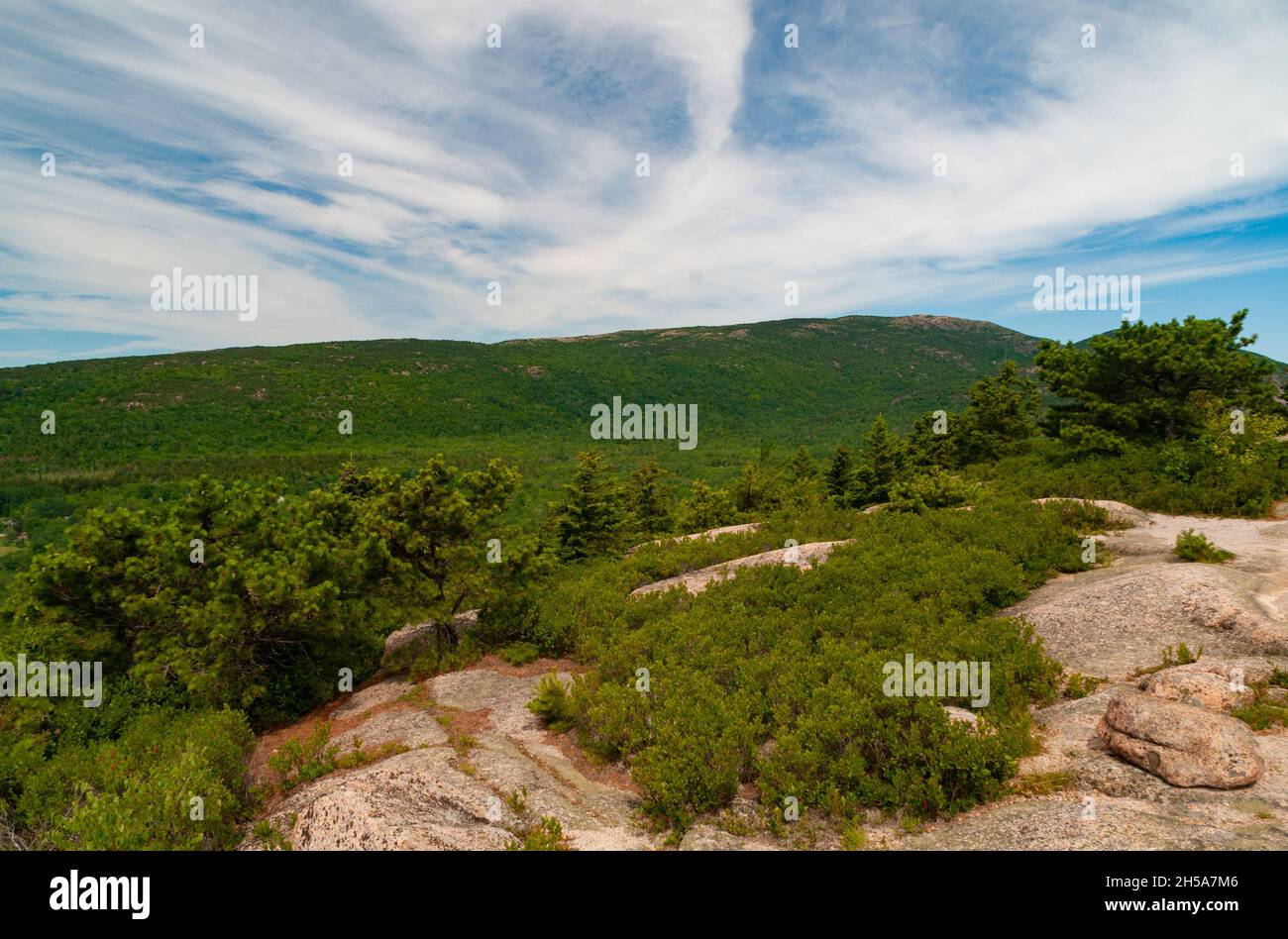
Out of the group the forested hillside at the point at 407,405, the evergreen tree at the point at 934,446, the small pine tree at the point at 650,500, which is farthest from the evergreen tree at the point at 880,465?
the forested hillside at the point at 407,405

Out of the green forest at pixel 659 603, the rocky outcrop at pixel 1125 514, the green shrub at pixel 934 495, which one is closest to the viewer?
the green forest at pixel 659 603

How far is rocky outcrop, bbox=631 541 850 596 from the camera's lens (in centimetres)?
1727

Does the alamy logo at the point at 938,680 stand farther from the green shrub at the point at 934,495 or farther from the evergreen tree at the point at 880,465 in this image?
the evergreen tree at the point at 880,465

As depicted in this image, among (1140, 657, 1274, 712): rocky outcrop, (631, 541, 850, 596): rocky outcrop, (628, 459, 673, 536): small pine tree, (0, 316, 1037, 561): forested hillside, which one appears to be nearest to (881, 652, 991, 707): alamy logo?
(1140, 657, 1274, 712): rocky outcrop

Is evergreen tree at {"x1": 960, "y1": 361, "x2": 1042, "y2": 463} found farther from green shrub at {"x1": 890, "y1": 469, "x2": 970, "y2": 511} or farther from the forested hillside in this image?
the forested hillside

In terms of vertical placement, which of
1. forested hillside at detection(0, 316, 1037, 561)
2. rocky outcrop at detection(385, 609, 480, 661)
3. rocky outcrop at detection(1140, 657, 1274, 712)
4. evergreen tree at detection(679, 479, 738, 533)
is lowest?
rocky outcrop at detection(385, 609, 480, 661)

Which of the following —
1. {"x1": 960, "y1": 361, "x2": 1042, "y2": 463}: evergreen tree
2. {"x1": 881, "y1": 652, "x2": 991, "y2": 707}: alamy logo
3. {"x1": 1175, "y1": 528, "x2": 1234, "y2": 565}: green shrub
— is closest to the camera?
{"x1": 881, "y1": 652, "x2": 991, "y2": 707}: alamy logo

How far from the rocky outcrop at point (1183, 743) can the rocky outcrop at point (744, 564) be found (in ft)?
30.4
